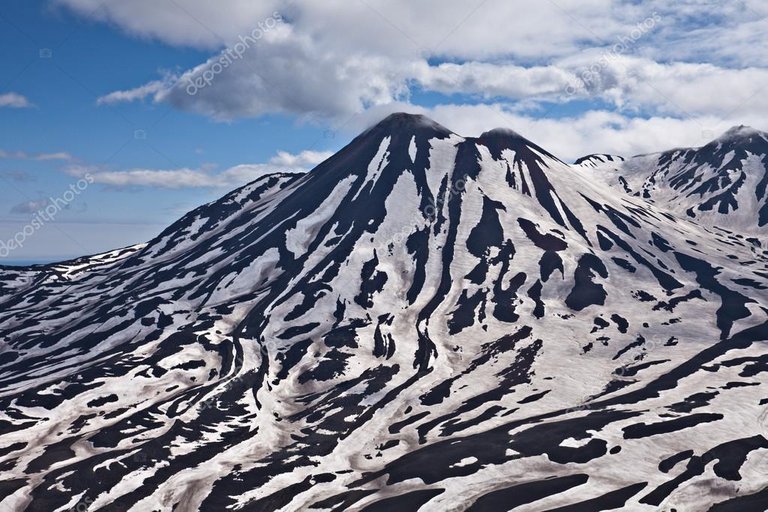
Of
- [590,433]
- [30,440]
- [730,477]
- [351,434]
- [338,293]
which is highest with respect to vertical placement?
[338,293]

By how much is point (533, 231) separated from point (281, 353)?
92572 millimetres

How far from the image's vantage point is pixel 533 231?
200 metres

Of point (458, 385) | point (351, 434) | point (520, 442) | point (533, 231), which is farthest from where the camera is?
point (533, 231)

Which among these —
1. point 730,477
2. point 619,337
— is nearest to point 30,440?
point 730,477

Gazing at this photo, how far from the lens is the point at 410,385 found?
128 m

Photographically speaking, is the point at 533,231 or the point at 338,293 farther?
the point at 533,231

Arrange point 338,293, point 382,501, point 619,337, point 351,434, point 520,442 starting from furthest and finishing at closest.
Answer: point 338,293
point 619,337
point 351,434
point 520,442
point 382,501

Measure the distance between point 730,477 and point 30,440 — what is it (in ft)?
358

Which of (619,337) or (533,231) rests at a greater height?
(533,231)

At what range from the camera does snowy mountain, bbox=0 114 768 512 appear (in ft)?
282

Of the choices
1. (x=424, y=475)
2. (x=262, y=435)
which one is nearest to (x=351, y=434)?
(x=262, y=435)

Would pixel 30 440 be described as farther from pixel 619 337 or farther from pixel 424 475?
pixel 619 337

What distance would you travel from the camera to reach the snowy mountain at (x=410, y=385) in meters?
85.8

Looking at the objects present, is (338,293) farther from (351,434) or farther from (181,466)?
(181,466)
